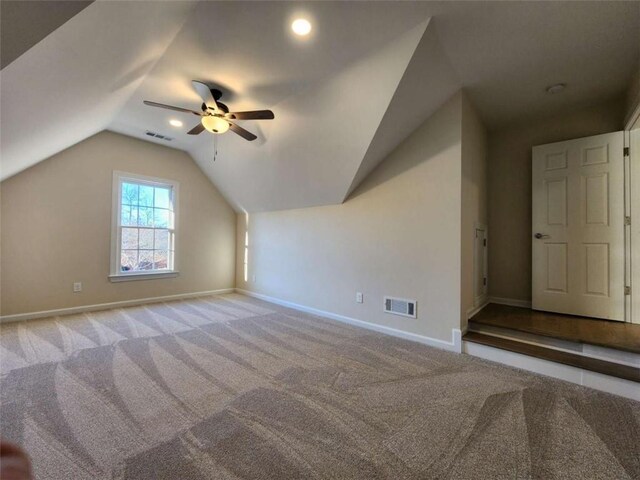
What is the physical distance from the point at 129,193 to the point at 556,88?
19.7 feet

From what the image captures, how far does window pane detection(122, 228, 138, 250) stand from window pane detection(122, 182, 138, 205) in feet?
1.52

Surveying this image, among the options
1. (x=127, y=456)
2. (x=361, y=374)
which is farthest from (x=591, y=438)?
(x=127, y=456)

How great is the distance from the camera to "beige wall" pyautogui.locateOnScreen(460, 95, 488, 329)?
2.86 m

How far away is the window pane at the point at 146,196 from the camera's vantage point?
470 cm

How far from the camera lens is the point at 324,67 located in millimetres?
2479

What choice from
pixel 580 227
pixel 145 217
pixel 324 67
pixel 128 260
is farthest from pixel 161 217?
pixel 580 227

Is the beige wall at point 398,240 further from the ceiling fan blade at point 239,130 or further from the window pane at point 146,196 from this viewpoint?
the window pane at point 146,196

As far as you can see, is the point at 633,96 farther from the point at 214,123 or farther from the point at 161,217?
the point at 161,217

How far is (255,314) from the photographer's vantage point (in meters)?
4.10

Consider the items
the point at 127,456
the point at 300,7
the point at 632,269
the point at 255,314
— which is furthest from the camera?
the point at 255,314

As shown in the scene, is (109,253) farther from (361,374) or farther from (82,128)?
(361,374)

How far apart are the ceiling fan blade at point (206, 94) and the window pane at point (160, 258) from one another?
10.1ft

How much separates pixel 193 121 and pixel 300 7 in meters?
2.52

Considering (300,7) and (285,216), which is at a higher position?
(300,7)
